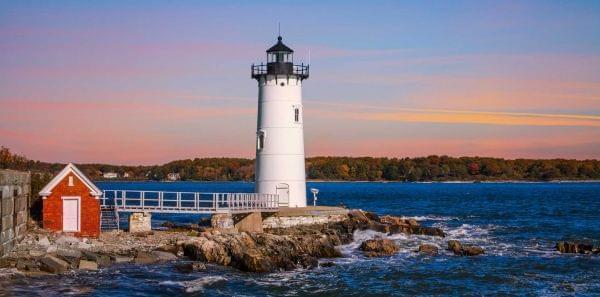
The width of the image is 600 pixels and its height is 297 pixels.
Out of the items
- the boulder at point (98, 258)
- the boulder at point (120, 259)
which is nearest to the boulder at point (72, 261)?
the boulder at point (98, 258)

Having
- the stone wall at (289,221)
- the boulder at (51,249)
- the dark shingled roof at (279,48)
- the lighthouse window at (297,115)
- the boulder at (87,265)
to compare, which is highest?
the dark shingled roof at (279,48)

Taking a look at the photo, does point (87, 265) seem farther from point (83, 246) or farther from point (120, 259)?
point (83, 246)

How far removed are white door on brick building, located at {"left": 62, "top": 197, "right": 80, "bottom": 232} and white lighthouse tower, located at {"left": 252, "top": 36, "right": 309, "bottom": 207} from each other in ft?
38.9

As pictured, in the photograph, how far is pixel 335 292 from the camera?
26500 mm

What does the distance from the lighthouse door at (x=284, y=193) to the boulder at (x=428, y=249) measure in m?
8.20

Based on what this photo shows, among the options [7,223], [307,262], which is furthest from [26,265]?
[307,262]

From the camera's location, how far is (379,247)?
36.2 meters

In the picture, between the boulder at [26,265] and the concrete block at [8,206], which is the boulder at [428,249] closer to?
the boulder at [26,265]

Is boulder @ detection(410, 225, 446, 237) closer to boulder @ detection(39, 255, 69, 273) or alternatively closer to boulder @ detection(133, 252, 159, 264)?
boulder @ detection(133, 252, 159, 264)

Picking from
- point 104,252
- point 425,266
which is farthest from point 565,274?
point 104,252

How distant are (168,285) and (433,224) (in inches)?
1239

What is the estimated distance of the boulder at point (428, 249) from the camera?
119 ft

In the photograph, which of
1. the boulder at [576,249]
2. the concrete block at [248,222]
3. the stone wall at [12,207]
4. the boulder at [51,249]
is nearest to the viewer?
the stone wall at [12,207]

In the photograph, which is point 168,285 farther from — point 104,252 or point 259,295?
point 104,252
